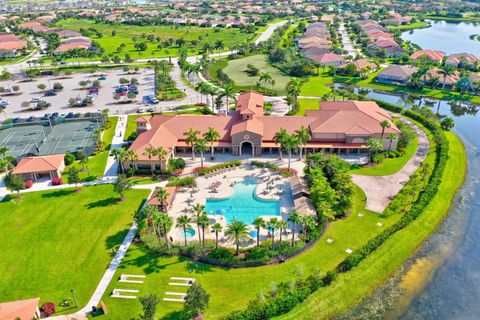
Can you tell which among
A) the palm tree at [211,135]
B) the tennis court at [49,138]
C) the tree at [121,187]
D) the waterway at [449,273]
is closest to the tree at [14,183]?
the tennis court at [49,138]

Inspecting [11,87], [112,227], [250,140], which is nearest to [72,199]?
[112,227]

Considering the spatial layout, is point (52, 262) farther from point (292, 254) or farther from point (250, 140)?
point (250, 140)

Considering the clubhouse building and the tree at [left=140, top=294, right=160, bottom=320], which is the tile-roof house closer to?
the clubhouse building

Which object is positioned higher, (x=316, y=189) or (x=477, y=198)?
(x=316, y=189)

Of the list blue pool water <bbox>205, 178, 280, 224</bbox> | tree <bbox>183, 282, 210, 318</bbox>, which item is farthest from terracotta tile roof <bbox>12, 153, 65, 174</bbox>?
tree <bbox>183, 282, 210, 318</bbox>

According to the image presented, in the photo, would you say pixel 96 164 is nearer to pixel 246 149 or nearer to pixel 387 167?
pixel 246 149

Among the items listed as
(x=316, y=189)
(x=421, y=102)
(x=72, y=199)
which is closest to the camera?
(x=316, y=189)
